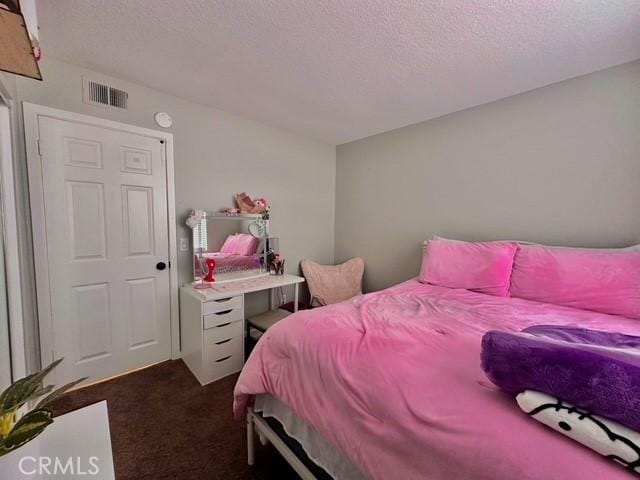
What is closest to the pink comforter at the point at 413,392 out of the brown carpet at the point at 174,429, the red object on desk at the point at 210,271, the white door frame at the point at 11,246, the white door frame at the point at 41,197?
the brown carpet at the point at 174,429

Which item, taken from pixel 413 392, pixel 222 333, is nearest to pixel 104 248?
pixel 222 333

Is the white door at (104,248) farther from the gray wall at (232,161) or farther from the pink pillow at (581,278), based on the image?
the pink pillow at (581,278)

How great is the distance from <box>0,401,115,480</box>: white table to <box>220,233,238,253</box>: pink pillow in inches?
67.2

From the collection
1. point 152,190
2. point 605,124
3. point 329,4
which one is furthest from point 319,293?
point 605,124

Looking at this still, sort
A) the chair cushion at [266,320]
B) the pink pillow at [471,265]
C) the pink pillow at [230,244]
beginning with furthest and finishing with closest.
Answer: the pink pillow at [230,244]
the chair cushion at [266,320]
the pink pillow at [471,265]

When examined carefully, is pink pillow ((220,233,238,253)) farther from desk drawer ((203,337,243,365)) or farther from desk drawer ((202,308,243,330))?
desk drawer ((203,337,243,365))

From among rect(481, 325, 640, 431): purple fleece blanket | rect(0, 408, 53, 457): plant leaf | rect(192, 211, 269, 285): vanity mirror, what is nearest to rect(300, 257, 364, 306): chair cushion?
rect(192, 211, 269, 285): vanity mirror

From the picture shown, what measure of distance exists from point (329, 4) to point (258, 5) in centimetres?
36

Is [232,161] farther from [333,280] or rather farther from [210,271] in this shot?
[333,280]

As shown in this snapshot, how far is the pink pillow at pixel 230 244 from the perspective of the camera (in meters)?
2.54

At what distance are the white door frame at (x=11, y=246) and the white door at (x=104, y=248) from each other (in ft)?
0.88

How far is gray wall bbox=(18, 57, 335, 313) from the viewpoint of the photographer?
1865 millimetres

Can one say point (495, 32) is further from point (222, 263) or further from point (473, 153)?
point (222, 263)

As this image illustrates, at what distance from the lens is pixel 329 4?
132 centimetres
